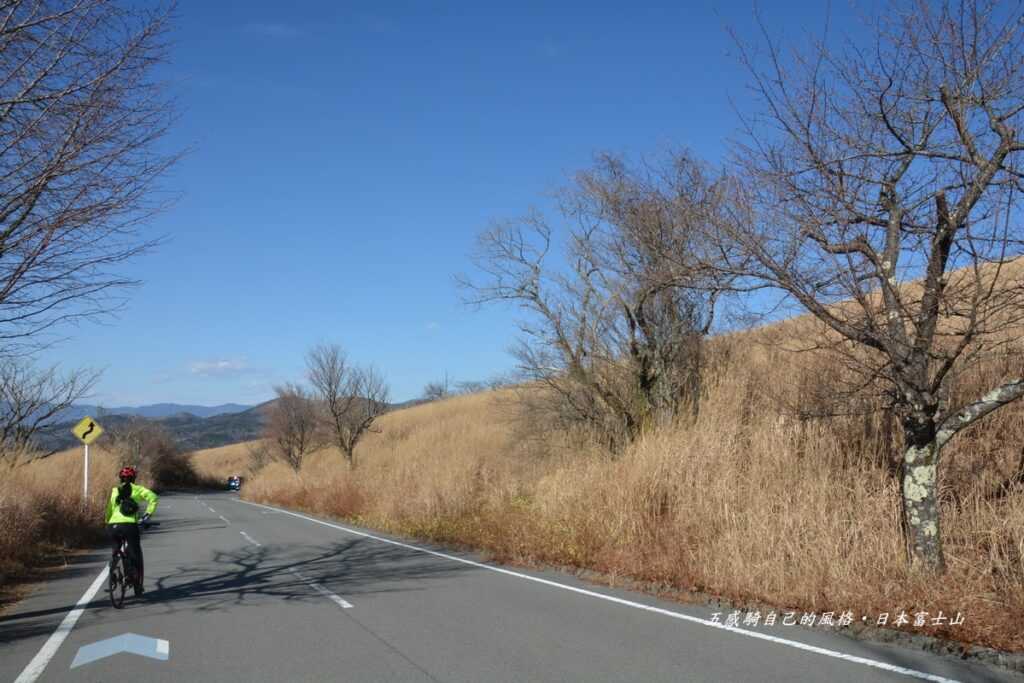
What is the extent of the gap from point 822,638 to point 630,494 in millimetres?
5000

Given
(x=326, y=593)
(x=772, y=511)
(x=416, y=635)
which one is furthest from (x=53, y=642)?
(x=772, y=511)

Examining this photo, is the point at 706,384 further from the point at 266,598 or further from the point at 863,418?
the point at 266,598

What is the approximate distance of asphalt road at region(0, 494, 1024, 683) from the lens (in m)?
6.40

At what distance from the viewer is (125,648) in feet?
25.7

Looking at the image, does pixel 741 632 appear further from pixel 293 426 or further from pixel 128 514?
pixel 293 426

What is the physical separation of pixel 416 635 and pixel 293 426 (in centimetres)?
5859

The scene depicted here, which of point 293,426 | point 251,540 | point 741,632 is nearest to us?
point 741,632

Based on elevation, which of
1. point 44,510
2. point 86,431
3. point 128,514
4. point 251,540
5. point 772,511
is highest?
point 86,431

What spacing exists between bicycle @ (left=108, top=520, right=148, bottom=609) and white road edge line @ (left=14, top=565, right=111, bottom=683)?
1.42 ft

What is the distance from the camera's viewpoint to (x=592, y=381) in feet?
60.8

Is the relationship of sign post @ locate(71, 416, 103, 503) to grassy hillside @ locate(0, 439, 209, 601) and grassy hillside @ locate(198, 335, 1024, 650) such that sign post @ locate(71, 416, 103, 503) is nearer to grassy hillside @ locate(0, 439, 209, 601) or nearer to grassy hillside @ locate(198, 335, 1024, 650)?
grassy hillside @ locate(0, 439, 209, 601)

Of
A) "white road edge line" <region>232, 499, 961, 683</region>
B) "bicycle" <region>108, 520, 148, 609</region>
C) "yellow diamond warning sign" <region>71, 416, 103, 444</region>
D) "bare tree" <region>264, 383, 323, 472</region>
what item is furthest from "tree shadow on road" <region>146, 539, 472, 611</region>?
"bare tree" <region>264, 383, 323, 472</region>

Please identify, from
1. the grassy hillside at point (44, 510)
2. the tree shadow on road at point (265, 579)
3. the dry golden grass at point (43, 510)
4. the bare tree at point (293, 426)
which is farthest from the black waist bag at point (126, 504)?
the bare tree at point (293, 426)

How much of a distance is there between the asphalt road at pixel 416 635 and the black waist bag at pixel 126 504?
1228 mm
